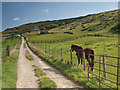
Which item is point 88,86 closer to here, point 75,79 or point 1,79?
point 75,79

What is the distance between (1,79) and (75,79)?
5.75 m

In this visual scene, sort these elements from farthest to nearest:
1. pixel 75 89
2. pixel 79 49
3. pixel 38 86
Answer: pixel 79 49, pixel 38 86, pixel 75 89

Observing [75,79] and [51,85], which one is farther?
[75,79]

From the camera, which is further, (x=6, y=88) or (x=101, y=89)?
(x=6, y=88)

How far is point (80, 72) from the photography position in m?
11.2

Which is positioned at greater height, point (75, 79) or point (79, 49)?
point (79, 49)

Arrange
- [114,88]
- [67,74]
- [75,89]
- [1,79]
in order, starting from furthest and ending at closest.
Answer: [67,74]
[1,79]
[75,89]
[114,88]

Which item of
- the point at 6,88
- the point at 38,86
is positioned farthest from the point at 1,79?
the point at 38,86

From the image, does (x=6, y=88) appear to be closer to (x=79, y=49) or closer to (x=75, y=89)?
(x=75, y=89)

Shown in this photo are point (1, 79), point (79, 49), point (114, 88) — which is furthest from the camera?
point (79, 49)

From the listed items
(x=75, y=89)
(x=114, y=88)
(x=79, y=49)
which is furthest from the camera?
(x=79, y=49)

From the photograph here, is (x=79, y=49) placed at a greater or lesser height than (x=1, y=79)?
greater

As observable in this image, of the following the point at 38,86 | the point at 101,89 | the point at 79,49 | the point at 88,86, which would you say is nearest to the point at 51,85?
the point at 38,86

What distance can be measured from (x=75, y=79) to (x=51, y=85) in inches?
83.6
